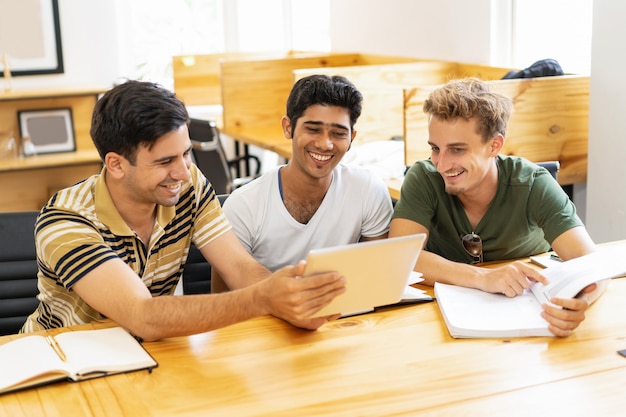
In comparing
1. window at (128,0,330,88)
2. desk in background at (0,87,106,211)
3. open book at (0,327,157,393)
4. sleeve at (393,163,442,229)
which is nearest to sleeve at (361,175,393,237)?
sleeve at (393,163,442,229)

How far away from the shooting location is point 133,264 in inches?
70.6

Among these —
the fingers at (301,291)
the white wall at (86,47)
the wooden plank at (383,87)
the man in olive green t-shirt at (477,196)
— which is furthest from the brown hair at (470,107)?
the white wall at (86,47)

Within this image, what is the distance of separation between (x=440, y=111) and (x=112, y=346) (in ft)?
3.30

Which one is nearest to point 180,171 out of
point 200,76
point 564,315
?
point 564,315

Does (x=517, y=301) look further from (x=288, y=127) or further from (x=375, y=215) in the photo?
(x=288, y=127)

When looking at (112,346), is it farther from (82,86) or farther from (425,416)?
(82,86)

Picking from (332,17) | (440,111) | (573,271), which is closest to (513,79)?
(440,111)

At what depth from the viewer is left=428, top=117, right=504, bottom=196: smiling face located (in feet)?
6.56

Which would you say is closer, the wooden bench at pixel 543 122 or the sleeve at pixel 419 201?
the sleeve at pixel 419 201

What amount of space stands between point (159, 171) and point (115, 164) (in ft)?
0.33

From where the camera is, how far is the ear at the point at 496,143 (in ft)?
6.69

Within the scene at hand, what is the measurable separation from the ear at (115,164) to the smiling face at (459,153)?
0.79 meters

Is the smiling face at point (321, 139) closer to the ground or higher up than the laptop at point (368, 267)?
higher up

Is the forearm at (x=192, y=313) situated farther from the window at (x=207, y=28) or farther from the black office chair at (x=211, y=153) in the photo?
the window at (x=207, y=28)
